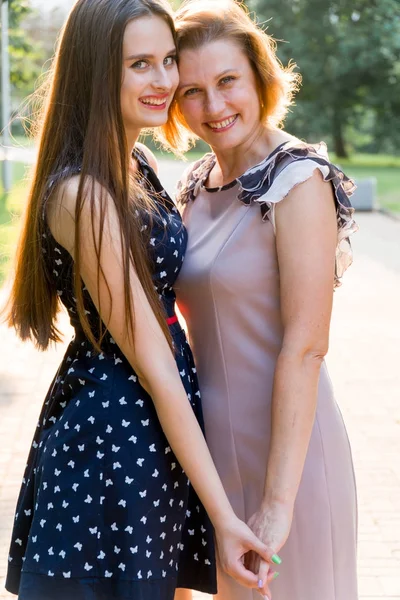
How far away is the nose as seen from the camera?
2639mm

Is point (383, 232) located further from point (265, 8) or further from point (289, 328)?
point (265, 8)

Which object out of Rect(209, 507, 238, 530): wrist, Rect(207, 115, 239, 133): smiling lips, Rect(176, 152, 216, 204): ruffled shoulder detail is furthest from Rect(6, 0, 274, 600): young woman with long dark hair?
Rect(176, 152, 216, 204): ruffled shoulder detail

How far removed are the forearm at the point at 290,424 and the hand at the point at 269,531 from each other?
2 cm

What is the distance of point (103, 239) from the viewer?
2254 millimetres

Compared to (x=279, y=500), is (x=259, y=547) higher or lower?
lower

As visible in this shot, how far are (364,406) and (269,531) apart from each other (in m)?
4.46

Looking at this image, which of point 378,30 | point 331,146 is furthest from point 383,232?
point 331,146

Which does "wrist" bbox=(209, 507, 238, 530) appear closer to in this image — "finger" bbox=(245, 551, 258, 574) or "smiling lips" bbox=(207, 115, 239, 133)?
"finger" bbox=(245, 551, 258, 574)

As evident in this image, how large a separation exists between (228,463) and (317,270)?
26.2 inches

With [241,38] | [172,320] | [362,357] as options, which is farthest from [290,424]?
[362,357]

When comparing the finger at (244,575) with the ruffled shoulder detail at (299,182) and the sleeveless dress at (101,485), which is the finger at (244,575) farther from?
the ruffled shoulder detail at (299,182)

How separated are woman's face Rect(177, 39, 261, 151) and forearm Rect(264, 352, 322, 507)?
28.5 inches

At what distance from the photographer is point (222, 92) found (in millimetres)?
2646

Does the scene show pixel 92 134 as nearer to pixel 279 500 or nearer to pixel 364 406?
pixel 279 500
